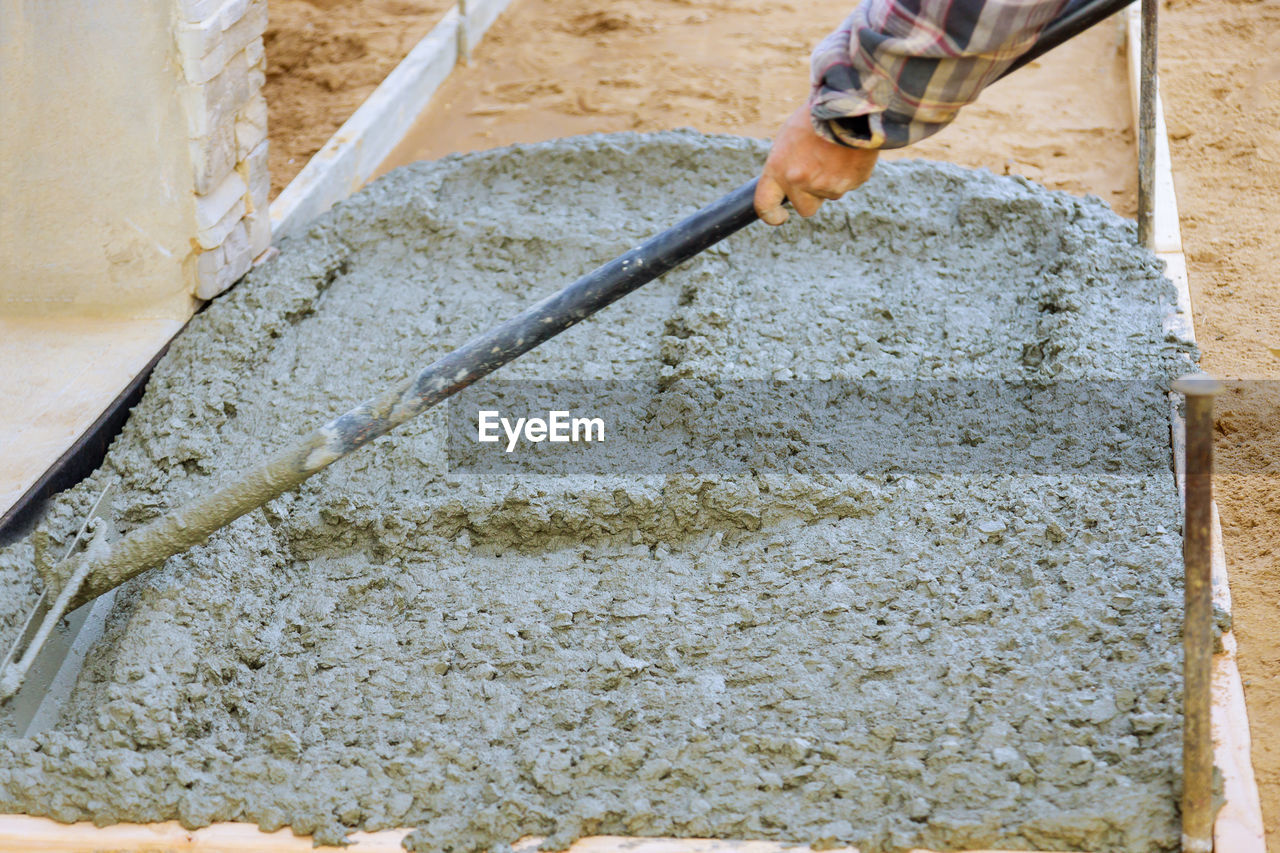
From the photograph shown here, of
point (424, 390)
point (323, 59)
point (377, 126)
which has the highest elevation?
point (424, 390)

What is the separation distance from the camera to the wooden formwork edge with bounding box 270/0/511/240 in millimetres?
4059

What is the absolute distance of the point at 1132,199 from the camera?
422 cm

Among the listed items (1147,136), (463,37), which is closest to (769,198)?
(1147,136)

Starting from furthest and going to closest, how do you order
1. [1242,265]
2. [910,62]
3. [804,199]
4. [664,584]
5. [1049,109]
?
1. [1049,109]
2. [1242,265]
3. [664,584]
4. [804,199]
5. [910,62]

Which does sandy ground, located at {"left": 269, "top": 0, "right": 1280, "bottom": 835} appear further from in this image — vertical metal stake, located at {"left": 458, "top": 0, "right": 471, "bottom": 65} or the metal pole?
the metal pole

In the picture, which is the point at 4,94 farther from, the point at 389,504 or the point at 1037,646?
the point at 1037,646

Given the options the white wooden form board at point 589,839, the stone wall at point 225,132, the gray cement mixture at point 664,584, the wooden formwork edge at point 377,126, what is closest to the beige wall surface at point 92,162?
the stone wall at point 225,132

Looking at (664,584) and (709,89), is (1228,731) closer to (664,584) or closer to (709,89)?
(664,584)

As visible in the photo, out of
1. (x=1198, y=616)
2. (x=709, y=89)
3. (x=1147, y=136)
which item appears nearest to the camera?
(x=1198, y=616)

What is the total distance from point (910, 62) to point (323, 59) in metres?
4.57

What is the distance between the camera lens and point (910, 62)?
1845 millimetres

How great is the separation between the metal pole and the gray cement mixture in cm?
7

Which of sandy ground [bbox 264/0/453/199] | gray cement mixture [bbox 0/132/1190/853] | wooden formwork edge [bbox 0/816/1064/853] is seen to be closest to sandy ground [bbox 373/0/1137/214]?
sandy ground [bbox 264/0/453/199]

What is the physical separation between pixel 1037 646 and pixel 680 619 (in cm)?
70
